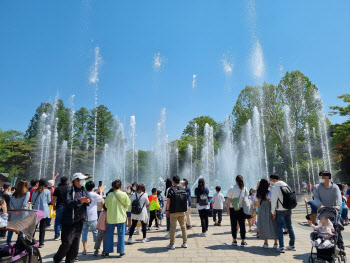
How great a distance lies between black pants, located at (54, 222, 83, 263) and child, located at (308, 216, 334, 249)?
460 cm

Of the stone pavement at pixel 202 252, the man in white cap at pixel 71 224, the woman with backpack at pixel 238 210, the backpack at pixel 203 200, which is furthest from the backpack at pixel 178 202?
the man in white cap at pixel 71 224

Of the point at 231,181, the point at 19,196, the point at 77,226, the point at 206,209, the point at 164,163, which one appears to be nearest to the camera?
the point at 77,226

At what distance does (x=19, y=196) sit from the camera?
25.5 feet

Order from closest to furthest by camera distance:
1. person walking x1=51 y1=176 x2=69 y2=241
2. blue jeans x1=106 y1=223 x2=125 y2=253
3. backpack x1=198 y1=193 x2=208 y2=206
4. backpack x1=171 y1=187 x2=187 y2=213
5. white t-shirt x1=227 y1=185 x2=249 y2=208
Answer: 1. blue jeans x1=106 y1=223 x2=125 y2=253
2. backpack x1=171 y1=187 x2=187 y2=213
3. white t-shirt x1=227 y1=185 x2=249 y2=208
4. person walking x1=51 y1=176 x2=69 y2=241
5. backpack x1=198 y1=193 x2=208 y2=206

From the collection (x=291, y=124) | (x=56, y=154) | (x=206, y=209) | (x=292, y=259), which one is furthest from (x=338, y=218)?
(x=56, y=154)

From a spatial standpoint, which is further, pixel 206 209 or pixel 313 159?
pixel 313 159

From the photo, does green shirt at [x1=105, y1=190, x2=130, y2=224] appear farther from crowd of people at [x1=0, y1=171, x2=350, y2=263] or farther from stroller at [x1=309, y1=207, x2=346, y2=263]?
stroller at [x1=309, y1=207, x2=346, y2=263]

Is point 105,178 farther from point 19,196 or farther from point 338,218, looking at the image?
point 338,218

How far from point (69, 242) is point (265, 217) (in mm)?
4761

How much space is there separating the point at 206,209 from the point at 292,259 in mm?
3518

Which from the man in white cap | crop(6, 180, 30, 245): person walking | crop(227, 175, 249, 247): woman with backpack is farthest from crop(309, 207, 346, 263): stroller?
crop(6, 180, 30, 245): person walking

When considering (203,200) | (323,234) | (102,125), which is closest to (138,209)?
(203,200)

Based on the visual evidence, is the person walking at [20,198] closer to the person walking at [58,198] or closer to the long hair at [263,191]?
the person walking at [58,198]

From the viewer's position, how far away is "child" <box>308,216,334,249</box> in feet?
15.9
